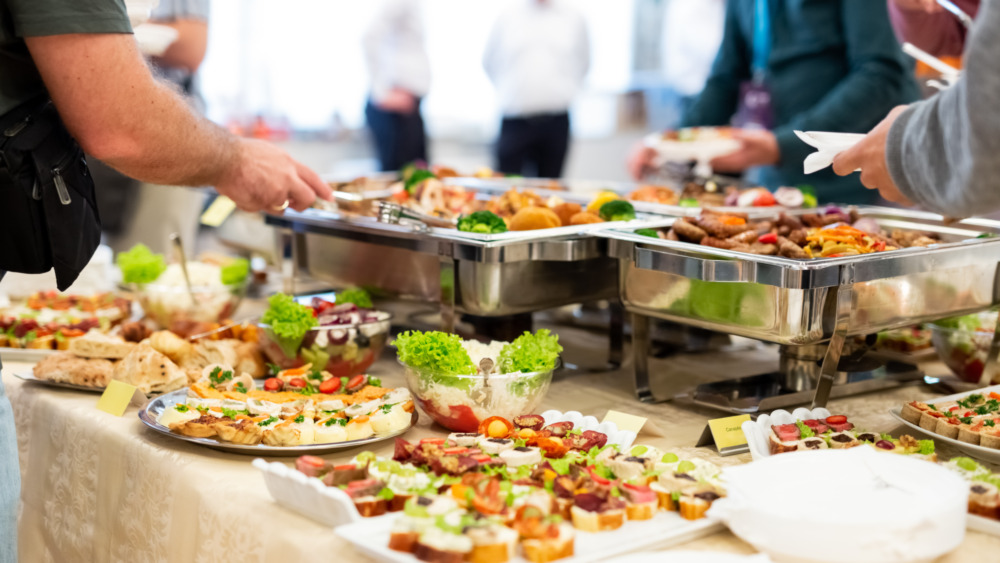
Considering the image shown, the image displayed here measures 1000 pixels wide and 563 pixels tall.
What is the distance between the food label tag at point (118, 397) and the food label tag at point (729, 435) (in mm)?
978

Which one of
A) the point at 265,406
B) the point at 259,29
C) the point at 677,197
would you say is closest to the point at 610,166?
the point at 259,29

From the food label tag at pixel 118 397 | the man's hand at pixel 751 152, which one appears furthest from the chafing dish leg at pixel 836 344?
the man's hand at pixel 751 152

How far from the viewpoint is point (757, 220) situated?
2217mm

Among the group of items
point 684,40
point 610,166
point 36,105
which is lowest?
point 610,166

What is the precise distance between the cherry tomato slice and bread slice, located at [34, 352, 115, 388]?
0.42 meters

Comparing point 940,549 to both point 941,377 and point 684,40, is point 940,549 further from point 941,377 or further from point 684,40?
point 684,40

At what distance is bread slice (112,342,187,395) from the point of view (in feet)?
5.61

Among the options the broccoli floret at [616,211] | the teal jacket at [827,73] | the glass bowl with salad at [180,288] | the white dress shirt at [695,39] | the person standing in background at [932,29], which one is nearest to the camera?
the broccoli floret at [616,211]

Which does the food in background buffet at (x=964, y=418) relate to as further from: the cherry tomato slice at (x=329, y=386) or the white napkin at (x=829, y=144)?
the cherry tomato slice at (x=329, y=386)

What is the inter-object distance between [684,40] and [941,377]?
5.07 meters

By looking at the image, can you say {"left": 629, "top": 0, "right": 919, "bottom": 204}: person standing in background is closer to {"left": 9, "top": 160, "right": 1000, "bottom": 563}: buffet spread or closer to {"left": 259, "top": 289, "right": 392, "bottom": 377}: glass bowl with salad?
{"left": 9, "top": 160, "right": 1000, "bottom": 563}: buffet spread

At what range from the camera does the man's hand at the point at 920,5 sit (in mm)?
2252

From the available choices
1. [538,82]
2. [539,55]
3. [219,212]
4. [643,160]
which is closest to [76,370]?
[219,212]

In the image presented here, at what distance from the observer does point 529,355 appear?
1.54 m
